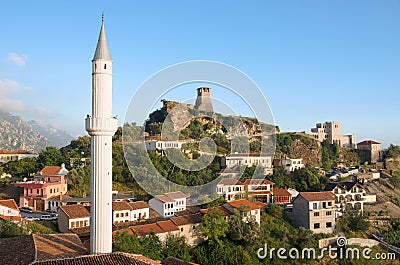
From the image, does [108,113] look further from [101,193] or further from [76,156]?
[76,156]

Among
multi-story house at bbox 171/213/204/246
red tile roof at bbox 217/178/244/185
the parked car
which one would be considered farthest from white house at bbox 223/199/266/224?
the parked car

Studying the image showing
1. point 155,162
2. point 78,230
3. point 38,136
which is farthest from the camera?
point 38,136

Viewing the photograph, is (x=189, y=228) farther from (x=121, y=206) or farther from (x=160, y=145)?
(x=160, y=145)

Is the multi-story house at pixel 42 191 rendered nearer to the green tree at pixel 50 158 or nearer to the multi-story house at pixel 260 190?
the green tree at pixel 50 158

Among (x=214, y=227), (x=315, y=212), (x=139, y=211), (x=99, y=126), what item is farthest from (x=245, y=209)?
(x=99, y=126)

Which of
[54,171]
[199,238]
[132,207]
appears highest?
[54,171]

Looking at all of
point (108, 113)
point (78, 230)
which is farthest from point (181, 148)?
point (108, 113)

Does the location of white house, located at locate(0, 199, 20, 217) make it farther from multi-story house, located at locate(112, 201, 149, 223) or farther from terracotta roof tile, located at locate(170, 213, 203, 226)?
terracotta roof tile, located at locate(170, 213, 203, 226)
